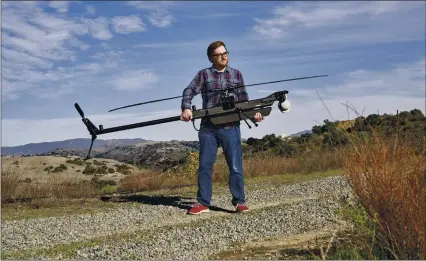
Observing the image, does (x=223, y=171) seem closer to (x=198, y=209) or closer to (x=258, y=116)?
(x=198, y=209)

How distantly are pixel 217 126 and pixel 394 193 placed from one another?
393cm

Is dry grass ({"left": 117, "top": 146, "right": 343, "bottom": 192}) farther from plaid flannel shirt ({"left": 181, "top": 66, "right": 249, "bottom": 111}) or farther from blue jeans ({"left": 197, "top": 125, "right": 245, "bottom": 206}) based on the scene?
plaid flannel shirt ({"left": 181, "top": 66, "right": 249, "bottom": 111})

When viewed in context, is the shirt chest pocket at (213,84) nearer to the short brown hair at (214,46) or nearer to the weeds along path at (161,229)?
the short brown hair at (214,46)

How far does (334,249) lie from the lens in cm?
600

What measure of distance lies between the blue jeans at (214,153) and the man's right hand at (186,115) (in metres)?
0.43

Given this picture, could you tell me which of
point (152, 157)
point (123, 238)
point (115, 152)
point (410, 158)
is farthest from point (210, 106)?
point (115, 152)

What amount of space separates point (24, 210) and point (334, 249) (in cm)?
644

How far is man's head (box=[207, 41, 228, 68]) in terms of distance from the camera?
352 inches

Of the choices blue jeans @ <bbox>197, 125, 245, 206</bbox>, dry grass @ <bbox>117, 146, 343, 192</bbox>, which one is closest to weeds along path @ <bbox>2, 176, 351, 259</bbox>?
blue jeans @ <bbox>197, 125, 245, 206</bbox>

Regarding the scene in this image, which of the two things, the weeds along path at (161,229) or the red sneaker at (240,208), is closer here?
the weeds along path at (161,229)

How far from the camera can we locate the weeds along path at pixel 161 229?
656 centimetres

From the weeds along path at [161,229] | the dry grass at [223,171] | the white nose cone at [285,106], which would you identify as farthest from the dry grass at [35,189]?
the white nose cone at [285,106]

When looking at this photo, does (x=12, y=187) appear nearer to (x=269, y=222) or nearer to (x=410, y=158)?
(x=269, y=222)

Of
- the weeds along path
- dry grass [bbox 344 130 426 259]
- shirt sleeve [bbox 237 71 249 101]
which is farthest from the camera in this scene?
shirt sleeve [bbox 237 71 249 101]
